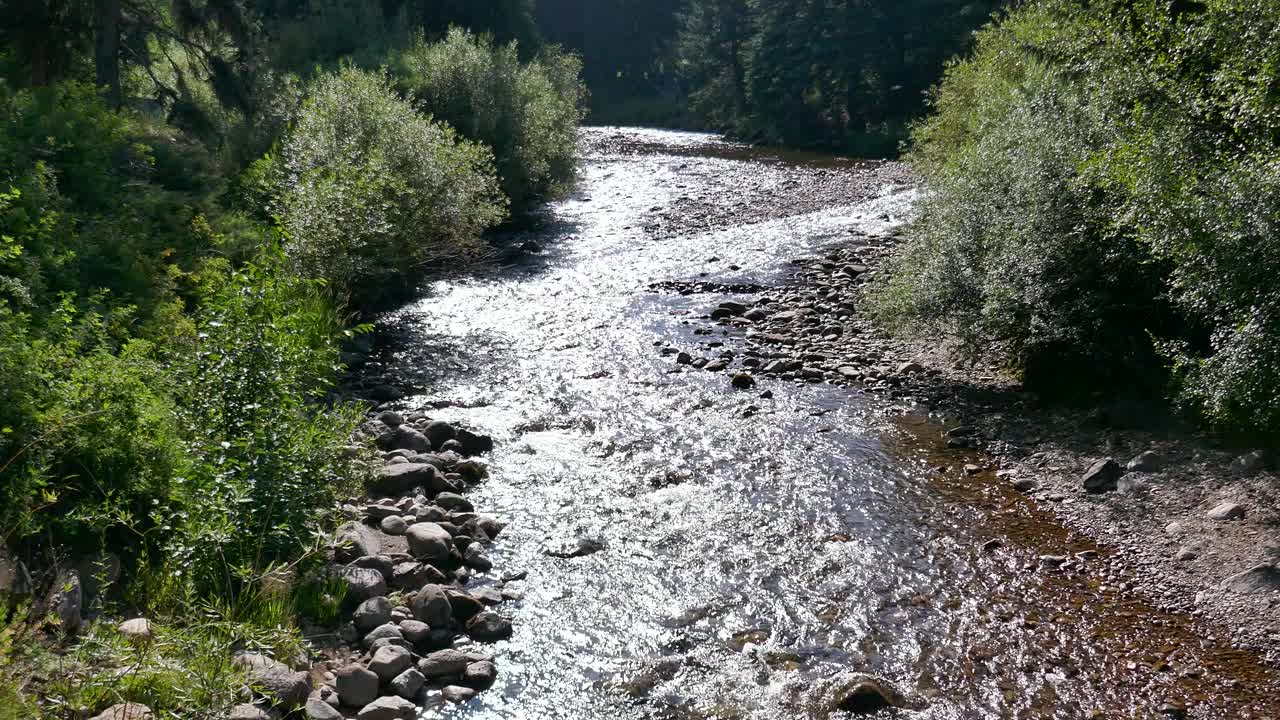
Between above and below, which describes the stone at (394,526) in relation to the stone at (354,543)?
below

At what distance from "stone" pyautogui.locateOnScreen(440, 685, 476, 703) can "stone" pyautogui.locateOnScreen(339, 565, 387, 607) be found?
58.6 inches

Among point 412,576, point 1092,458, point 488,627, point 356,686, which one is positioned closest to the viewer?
point 356,686

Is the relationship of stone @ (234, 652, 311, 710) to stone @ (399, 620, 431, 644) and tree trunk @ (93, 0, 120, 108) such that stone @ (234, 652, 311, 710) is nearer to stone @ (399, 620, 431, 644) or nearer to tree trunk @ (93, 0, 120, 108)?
stone @ (399, 620, 431, 644)

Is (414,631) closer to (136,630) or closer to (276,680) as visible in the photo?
(276,680)

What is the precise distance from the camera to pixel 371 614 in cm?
849

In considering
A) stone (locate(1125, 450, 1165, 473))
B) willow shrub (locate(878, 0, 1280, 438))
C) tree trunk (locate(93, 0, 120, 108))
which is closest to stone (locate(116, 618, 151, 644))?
willow shrub (locate(878, 0, 1280, 438))

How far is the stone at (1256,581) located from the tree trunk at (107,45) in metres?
23.1

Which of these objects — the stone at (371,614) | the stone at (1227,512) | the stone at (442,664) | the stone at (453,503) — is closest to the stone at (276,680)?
the stone at (442,664)

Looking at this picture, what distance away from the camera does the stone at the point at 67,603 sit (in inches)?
267

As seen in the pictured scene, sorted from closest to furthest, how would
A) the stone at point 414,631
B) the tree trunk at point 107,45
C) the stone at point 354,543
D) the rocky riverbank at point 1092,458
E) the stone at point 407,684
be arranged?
the stone at point 407,684 < the stone at point 414,631 < the rocky riverbank at point 1092,458 < the stone at point 354,543 < the tree trunk at point 107,45

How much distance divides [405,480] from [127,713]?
18.6 feet

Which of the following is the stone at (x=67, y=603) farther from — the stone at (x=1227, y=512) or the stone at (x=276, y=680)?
the stone at (x=1227, y=512)

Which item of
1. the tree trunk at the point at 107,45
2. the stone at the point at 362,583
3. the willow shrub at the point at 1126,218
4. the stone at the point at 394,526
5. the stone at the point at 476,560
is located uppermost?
the tree trunk at the point at 107,45

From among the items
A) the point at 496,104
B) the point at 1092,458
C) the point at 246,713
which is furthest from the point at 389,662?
the point at 496,104
